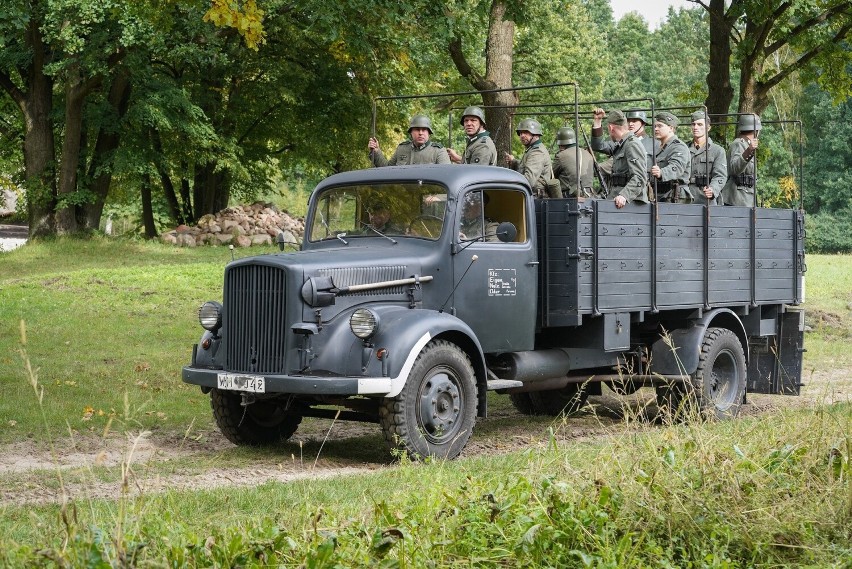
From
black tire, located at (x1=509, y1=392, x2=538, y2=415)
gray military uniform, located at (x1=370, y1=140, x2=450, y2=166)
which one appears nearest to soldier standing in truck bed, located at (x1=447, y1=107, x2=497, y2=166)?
gray military uniform, located at (x1=370, y1=140, x2=450, y2=166)

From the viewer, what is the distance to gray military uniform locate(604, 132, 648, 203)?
37.5 ft

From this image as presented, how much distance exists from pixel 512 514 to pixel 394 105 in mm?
25939

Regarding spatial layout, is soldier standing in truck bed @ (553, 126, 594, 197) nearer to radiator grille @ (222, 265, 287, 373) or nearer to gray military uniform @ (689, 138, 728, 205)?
gray military uniform @ (689, 138, 728, 205)

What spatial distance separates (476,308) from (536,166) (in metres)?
1.94

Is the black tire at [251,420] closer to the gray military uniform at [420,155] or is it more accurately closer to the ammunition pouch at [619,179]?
the gray military uniform at [420,155]

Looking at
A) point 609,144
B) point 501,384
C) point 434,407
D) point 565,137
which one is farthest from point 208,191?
point 434,407

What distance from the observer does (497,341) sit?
34.4 ft

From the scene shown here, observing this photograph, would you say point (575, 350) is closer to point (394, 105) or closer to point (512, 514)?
point (512, 514)

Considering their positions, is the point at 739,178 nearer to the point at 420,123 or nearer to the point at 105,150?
the point at 420,123

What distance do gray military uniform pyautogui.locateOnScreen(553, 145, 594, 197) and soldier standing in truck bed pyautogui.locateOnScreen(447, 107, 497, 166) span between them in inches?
29.9

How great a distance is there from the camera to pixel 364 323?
9039 mm

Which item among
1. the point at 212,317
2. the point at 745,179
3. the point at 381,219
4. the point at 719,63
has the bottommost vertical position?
the point at 212,317

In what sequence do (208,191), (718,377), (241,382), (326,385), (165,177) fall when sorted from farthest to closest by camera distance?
(165,177), (208,191), (718,377), (241,382), (326,385)

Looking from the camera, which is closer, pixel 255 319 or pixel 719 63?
pixel 255 319
